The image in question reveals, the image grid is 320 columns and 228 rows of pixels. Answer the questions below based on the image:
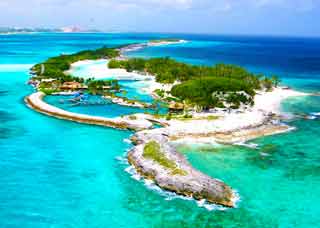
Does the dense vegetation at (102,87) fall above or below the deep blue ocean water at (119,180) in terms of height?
above

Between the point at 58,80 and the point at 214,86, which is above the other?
the point at 214,86

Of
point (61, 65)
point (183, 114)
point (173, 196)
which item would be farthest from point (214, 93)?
point (61, 65)

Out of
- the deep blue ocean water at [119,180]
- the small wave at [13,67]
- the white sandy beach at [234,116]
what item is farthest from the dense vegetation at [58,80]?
the deep blue ocean water at [119,180]

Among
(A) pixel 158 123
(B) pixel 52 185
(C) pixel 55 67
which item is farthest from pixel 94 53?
(B) pixel 52 185

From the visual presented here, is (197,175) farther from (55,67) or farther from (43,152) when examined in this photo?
(55,67)

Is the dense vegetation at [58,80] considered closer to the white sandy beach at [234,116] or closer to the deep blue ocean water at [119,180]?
the white sandy beach at [234,116]

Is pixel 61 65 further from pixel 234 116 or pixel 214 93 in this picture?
pixel 234 116
